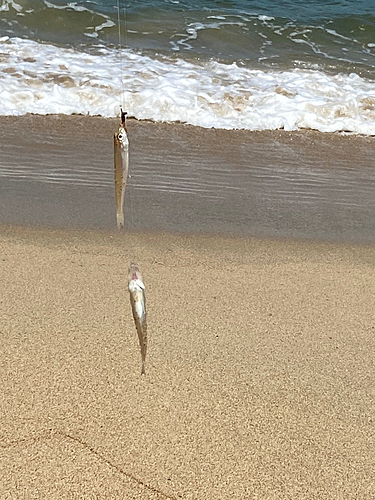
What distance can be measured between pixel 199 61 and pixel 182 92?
152 centimetres

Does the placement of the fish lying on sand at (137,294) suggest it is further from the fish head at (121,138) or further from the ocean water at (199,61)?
the ocean water at (199,61)

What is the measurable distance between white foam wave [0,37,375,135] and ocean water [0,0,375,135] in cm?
1

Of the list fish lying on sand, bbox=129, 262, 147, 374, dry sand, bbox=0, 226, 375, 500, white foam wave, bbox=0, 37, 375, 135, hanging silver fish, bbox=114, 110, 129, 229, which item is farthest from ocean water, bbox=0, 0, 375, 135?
fish lying on sand, bbox=129, 262, 147, 374

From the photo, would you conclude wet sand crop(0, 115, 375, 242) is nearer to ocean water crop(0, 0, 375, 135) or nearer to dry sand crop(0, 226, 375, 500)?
ocean water crop(0, 0, 375, 135)

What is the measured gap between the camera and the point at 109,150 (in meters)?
7.03

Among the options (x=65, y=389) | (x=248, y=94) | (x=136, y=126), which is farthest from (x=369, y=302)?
(x=248, y=94)

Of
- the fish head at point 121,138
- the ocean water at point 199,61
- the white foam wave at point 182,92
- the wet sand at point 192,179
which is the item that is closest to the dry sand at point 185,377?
the wet sand at point 192,179

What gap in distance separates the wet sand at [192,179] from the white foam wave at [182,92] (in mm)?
289

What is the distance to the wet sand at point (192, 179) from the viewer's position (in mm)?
5629

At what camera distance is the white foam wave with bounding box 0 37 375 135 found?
8.12 meters

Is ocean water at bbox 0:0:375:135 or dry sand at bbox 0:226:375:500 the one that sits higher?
dry sand at bbox 0:226:375:500

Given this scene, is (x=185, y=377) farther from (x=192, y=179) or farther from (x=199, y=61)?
(x=199, y=61)

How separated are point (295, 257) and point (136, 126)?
327 centimetres

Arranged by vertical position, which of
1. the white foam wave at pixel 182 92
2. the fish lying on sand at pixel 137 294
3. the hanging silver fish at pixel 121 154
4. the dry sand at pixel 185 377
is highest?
the hanging silver fish at pixel 121 154
